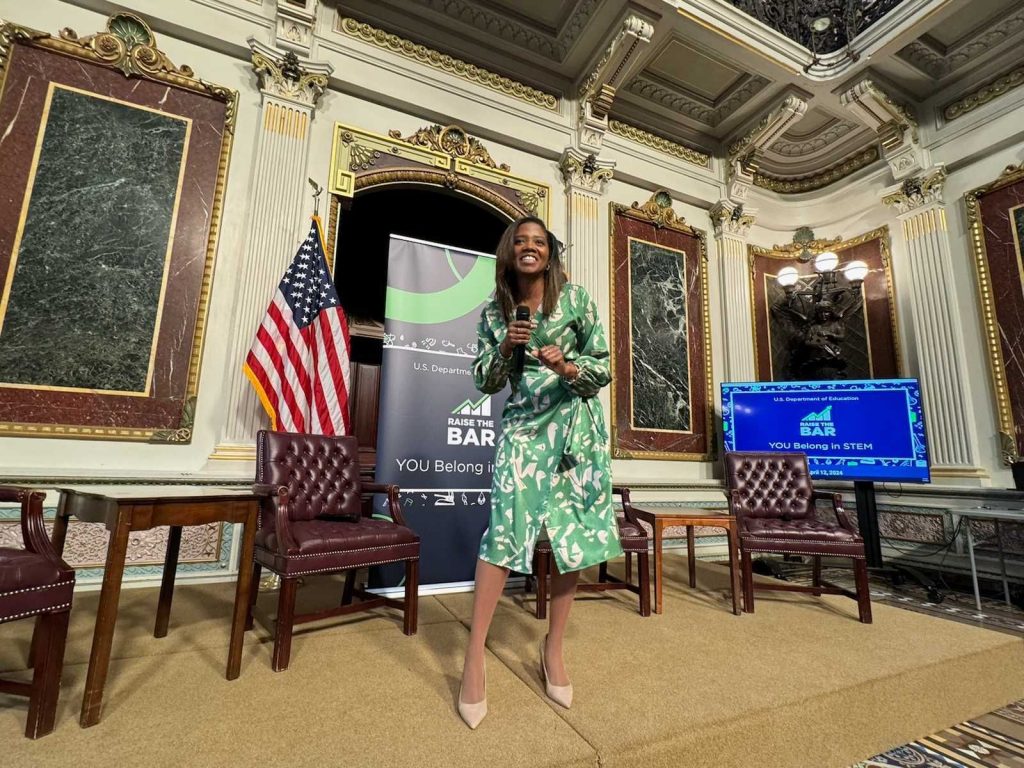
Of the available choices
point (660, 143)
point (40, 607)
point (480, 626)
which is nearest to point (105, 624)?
point (40, 607)

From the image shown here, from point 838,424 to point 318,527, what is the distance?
4.34m

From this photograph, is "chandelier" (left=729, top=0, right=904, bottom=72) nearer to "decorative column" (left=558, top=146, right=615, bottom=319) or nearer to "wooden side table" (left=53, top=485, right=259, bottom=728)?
"decorative column" (left=558, top=146, right=615, bottom=319)

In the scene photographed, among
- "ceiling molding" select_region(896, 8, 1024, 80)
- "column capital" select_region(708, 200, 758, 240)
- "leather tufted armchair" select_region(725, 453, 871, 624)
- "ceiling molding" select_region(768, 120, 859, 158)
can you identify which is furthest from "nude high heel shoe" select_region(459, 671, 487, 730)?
"ceiling molding" select_region(768, 120, 859, 158)

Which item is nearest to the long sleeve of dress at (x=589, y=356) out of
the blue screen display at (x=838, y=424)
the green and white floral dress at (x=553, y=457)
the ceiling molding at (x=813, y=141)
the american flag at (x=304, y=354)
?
the green and white floral dress at (x=553, y=457)

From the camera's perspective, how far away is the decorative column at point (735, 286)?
5418mm

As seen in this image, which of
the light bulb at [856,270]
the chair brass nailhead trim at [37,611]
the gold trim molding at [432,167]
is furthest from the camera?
the light bulb at [856,270]

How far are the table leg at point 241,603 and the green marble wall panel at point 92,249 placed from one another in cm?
200

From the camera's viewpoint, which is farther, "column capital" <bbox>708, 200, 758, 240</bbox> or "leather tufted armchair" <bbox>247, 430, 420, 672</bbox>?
"column capital" <bbox>708, 200, 758, 240</bbox>

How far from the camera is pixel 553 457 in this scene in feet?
5.27

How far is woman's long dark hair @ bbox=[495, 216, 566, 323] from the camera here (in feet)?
5.48

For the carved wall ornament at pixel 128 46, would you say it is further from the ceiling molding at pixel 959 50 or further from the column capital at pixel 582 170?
the ceiling molding at pixel 959 50

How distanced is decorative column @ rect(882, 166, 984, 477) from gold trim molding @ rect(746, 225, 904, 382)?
0.20 meters

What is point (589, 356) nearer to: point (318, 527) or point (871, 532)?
point (318, 527)

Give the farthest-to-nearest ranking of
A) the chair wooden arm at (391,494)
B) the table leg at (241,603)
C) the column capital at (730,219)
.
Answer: the column capital at (730,219), the chair wooden arm at (391,494), the table leg at (241,603)
